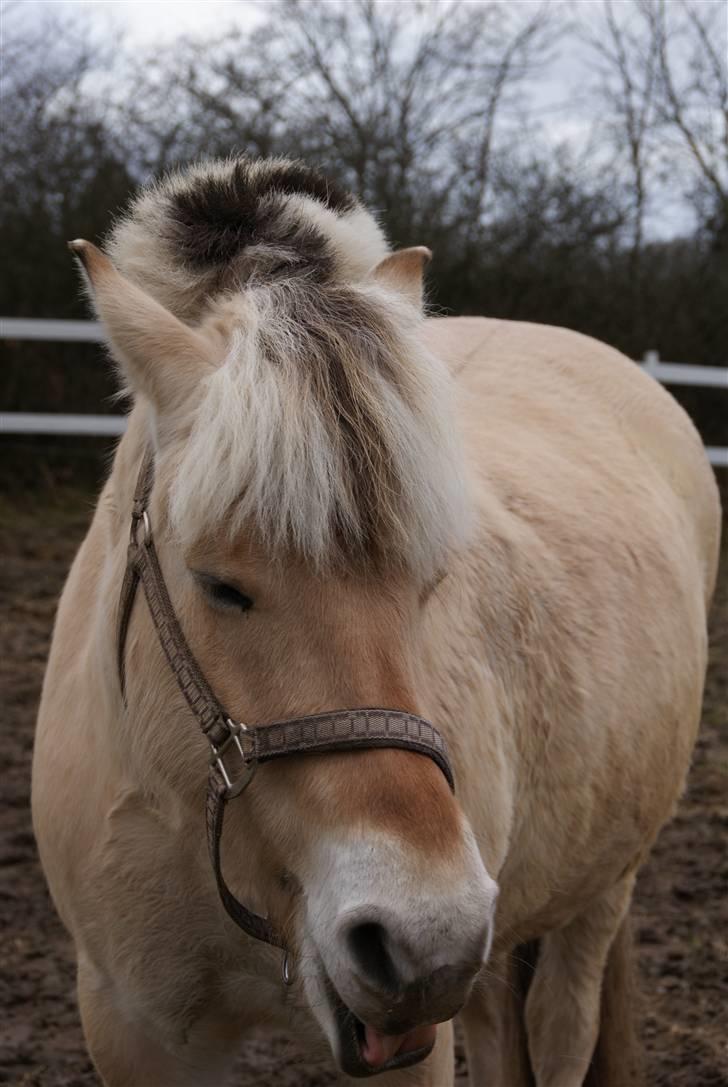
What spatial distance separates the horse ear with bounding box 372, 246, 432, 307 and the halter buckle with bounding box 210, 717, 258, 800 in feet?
2.78

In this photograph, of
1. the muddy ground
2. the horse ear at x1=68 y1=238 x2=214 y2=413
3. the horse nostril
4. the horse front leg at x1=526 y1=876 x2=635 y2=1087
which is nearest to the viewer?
the horse nostril

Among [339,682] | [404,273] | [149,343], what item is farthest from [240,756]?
[404,273]

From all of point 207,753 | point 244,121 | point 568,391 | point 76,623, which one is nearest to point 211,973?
point 207,753

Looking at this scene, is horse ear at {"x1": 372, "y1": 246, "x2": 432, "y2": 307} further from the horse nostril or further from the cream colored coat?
the horse nostril

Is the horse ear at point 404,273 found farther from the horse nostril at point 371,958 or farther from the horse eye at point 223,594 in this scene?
the horse nostril at point 371,958

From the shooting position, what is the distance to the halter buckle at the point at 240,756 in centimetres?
165

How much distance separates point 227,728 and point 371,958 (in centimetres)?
39

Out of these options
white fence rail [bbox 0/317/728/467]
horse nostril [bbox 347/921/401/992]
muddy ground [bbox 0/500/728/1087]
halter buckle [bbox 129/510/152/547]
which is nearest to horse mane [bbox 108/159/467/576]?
halter buckle [bbox 129/510/152/547]

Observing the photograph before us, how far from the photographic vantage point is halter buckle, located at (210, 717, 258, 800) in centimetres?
165

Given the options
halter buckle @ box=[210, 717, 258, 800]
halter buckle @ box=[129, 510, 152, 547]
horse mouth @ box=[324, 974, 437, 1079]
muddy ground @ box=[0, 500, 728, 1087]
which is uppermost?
halter buckle @ box=[129, 510, 152, 547]

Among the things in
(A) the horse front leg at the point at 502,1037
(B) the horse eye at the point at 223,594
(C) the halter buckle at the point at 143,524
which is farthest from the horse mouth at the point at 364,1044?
(A) the horse front leg at the point at 502,1037

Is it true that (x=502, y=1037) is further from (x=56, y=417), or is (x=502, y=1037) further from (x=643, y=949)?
(x=56, y=417)

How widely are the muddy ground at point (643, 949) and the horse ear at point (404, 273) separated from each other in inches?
85.6

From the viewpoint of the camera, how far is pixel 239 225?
2207 millimetres
